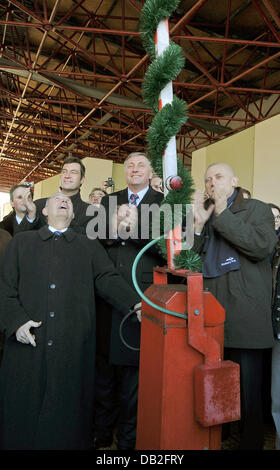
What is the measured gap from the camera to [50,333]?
160cm

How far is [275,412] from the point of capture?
1696mm

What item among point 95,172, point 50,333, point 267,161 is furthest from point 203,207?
point 95,172

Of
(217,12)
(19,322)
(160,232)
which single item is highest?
(217,12)

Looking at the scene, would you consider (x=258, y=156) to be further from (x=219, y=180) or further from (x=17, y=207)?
(x=219, y=180)

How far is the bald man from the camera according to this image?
5.17ft

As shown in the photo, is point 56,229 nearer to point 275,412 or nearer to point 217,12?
point 275,412

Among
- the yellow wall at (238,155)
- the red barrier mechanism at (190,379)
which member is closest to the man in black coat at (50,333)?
the red barrier mechanism at (190,379)

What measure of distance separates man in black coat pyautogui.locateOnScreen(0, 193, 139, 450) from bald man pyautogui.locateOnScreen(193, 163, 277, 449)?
46 centimetres

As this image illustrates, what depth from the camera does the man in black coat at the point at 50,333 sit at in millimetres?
1567

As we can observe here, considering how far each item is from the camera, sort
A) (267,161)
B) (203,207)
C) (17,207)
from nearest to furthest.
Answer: (203,207) → (17,207) → (267,161)

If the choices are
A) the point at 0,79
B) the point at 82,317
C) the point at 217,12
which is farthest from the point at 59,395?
the point at 0,79

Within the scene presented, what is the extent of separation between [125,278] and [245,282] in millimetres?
650

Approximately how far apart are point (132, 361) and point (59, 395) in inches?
16.2

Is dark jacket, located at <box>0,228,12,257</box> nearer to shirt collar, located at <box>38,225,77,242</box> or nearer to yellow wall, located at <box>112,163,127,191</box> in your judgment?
shirt collar, located at <box>38,225,77,242</box>
